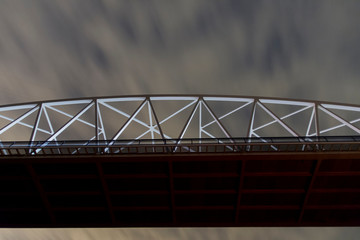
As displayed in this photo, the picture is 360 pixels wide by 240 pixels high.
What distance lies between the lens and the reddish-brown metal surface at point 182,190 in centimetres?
2233

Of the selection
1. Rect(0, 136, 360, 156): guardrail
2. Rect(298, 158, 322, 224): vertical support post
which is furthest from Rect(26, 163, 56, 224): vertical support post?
Rect(298, 158, 322, 224): vertical support post

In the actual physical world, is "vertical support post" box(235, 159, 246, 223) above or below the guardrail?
below

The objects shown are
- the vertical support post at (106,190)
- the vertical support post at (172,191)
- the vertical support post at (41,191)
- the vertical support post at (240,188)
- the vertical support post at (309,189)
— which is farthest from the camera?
the vertical support post at (41,191)

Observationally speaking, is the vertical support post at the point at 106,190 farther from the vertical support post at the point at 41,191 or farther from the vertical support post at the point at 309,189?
the vertical support post at the point at 309,189

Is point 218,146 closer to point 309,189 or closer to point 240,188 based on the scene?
point 240,188

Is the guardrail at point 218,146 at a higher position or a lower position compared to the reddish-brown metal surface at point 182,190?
higher

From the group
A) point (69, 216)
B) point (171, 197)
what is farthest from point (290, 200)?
point (69, 216)

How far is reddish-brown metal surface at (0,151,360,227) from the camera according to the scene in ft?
73.3

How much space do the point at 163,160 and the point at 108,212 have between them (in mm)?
10153

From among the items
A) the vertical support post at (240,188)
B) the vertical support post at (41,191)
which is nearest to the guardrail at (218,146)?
the vertical support post at (240,188)

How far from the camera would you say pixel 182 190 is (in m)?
25.1

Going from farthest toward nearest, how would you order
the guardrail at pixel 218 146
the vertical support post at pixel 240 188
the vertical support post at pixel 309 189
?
1. the vertical support post at pixel 240 188
2. the vertical support post at pixel 309 189
3. the guardrail at pixel 218 146

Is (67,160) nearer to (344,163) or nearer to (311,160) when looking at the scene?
(311,160)

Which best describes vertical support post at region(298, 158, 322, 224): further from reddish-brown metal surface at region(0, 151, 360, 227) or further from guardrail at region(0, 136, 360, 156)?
guardrail at region(0, 136, 360, 156)
